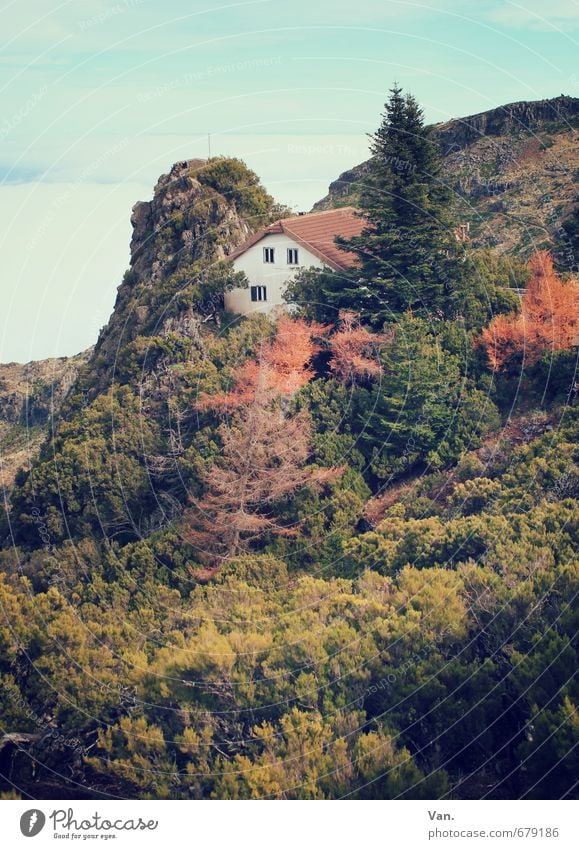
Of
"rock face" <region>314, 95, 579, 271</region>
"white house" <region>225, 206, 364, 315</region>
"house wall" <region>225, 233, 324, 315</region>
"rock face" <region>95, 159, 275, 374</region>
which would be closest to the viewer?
"white house" <region>225, 206, 364, 315</region>

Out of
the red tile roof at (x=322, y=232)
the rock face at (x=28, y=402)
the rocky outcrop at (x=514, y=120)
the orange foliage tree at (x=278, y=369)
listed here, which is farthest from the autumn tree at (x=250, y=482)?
the rocky outcrop at (x=514, y=120)

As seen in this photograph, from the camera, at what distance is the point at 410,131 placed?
7006cm

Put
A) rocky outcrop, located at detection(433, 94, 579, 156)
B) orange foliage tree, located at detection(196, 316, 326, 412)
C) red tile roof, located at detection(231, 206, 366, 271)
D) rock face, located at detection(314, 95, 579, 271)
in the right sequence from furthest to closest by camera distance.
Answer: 1. rocky outcrop, located at detection(433, 94, 579, 156)
2. rock face, located at detection(314, 95, 579, 271)
3. red tile roof, located at detection(231, 206, 366, 271)
4. orange foliage tree, located at detection(196, 316, 326, 412)

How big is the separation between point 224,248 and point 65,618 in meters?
30.5

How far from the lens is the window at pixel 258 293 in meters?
75.1

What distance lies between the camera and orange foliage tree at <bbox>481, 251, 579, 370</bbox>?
2621 inches

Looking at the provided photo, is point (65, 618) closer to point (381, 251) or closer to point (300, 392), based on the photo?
point (300, 392)

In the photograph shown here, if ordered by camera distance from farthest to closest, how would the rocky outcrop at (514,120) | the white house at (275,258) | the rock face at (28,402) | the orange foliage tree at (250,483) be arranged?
1. the rocky outcrop at (514,120)
2. the rock face at (28,402)
3. the white house at (275,258)
4. the orange foliage tree at (250,483)

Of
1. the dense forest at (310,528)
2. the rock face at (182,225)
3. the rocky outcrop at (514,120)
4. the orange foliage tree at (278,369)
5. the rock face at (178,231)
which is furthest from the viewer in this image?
the rocky outcrop at (514,120)

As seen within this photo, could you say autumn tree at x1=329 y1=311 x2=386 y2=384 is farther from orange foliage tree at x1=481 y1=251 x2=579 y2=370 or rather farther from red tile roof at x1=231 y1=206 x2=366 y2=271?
orange foliage tree at x1=481 y1=251 x2=579 y2=370

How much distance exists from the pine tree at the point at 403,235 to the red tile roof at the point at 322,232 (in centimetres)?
298

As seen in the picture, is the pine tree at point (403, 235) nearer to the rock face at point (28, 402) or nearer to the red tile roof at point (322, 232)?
the red tile roof at point (322, 232)
